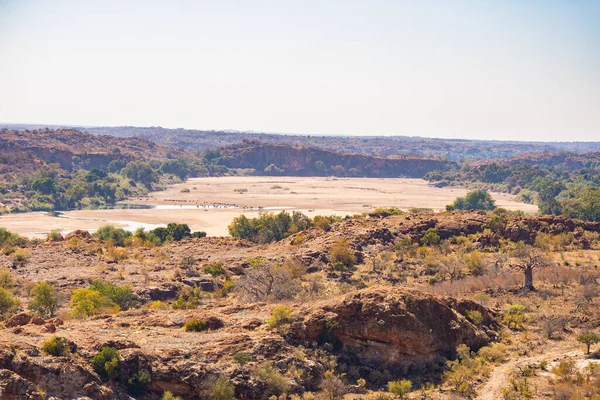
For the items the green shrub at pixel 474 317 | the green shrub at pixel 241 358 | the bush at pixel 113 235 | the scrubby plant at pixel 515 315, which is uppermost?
the green shrub at pixel 474 317

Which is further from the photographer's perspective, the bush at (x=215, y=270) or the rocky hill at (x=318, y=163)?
the rocky hill at (x=318, y=163)

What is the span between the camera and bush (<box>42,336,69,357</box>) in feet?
60.0

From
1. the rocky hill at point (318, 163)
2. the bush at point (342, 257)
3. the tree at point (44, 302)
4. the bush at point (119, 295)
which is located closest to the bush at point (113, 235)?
the bush at point (342, 257)

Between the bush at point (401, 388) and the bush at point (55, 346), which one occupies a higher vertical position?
the bush at point (55, 346)

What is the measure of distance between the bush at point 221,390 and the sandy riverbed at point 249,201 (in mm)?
52718

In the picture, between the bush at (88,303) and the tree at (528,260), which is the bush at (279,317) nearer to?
the bush at (88,303)

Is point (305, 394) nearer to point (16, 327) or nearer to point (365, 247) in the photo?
point (16, 327)

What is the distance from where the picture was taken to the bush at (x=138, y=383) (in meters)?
18.9

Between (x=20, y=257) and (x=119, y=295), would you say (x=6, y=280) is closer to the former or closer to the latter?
(x=20, y=257)

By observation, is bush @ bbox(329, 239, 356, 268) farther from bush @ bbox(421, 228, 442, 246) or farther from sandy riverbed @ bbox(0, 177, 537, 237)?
sandy riverbed @ bbox(0, 177, 537, 237)

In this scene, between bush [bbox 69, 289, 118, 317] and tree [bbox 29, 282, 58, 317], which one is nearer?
bush [bbox 69, 289, 118, 317]

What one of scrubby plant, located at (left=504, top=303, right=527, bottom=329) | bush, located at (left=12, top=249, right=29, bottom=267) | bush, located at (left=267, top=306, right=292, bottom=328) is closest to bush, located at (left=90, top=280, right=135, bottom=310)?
bush, located at (left=12, top=249, right=29, bottom=267)

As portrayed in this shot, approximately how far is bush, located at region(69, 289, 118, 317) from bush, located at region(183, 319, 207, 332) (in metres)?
6.67

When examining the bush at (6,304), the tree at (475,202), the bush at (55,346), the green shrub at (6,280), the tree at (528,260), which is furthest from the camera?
the tree at (475,202)
